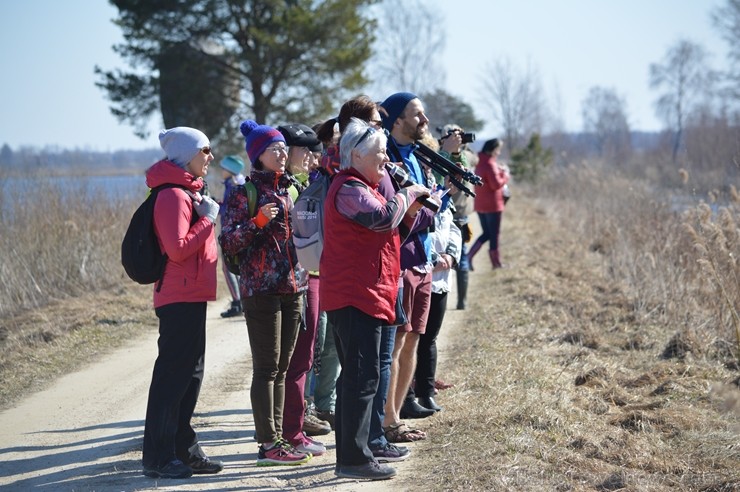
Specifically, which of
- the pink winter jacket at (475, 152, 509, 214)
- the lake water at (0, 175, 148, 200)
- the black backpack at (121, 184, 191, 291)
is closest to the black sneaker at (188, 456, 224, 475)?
the black backpack at (121, 184, 191, 291)

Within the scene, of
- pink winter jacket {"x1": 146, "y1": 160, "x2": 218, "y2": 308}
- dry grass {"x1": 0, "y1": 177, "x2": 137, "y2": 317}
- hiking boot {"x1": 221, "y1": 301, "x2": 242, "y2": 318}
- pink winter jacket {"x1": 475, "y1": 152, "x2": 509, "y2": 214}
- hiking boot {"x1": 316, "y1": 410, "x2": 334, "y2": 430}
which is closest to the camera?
pink winter jacket {"x1": 146, "y1": 160, "x2": 218, "y2": 308}

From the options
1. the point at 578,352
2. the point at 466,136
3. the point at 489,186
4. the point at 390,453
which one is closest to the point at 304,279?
the point at 390,453

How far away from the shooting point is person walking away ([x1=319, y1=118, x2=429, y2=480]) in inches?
183

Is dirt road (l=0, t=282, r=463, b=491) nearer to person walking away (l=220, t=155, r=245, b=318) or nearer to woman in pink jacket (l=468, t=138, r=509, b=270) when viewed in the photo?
person walking away (l=220, t=155, r=245, b=318)

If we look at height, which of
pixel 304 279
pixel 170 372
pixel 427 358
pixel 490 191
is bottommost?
pixel 427 358

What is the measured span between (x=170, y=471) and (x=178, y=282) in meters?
1.12

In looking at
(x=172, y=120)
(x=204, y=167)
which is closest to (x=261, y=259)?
(x=204, y=167)

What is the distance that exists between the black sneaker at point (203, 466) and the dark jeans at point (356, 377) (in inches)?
34.5

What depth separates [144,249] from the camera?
16.3 ft

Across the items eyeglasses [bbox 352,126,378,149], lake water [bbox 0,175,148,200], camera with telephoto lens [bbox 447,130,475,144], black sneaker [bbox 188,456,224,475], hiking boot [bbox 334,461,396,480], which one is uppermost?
camera with telephoto lens [bbox 447,130,475,144]

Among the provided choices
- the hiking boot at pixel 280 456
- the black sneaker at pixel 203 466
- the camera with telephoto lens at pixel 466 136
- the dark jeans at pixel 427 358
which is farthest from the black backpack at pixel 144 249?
the camera with telephoto lens at pixel 466 136

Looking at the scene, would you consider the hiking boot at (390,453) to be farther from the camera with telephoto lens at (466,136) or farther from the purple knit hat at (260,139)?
the camera with telephoto lens at (466,136)

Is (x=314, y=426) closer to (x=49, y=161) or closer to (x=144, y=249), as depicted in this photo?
(x=144, y=249)

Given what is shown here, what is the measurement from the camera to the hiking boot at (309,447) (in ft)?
17.9
